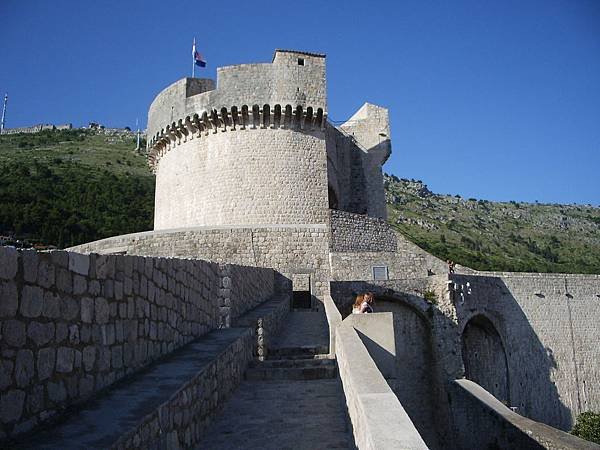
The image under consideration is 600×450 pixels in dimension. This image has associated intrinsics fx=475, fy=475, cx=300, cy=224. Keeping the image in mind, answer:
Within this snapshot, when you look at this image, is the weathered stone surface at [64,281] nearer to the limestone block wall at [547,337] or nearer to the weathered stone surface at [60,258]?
the weathered stone surface at [60,258]

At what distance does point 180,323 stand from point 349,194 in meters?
20.4

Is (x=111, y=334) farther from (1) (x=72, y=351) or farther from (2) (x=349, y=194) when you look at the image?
(2) (x=349, y=194)

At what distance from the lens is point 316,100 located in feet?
64.0

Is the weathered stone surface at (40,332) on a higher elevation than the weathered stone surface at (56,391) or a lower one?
higher

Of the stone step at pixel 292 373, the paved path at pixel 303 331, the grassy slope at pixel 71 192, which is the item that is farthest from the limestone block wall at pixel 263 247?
the grassy slope at pixel 71 192

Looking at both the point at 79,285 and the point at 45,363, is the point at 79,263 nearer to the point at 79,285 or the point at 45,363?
the point at 79,285

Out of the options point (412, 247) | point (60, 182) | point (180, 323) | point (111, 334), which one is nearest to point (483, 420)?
point (412, 247)

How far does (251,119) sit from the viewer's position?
1948 cm

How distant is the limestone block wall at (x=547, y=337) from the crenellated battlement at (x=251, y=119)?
9.05m

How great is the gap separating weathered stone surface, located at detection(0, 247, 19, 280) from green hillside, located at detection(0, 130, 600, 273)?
13.5m

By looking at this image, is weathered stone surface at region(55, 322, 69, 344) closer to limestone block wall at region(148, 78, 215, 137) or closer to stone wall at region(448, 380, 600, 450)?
stone wall at region(448, 380, 600, 450)

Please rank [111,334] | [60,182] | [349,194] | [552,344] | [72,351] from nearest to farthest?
1. [72,351]
2. [111,334]
3. [552,344]
4. [349,194]
5. [60,182]

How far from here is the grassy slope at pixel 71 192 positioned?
32.6 m

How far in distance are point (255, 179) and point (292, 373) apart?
13279mm
